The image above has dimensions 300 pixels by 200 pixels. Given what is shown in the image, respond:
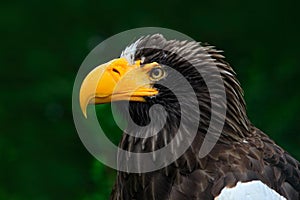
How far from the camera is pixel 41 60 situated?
245 inches

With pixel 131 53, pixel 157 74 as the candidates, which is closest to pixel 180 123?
pixel 157 74

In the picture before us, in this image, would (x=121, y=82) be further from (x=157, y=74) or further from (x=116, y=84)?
(x=157, y=74)

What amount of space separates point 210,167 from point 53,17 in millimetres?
2889

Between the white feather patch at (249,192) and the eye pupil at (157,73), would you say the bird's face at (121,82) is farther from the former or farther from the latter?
the white feather patch at (249,192)

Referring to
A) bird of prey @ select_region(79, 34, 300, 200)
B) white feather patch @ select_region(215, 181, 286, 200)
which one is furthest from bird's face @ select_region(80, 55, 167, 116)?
white feather patch @ select_region(215, 181, 286, 200)

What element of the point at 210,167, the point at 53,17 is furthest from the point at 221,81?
the point at 53,17

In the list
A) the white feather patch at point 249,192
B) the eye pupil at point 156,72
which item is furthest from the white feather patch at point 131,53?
the white feather patch at point 249,192

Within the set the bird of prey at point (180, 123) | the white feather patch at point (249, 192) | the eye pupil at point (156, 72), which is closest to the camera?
the white feather patch at point (249, 192)

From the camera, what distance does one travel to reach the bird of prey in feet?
12.3

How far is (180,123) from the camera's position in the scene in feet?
12.7

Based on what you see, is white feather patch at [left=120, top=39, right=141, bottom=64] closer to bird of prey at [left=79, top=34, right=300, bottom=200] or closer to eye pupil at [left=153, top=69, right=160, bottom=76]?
bird of prey at [left=79, top=34, right=300, bottom=200]

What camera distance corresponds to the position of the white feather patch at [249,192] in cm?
363

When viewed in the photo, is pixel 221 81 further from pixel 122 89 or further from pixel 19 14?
pixel 19 14

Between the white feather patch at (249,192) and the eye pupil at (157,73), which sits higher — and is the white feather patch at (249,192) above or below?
below
